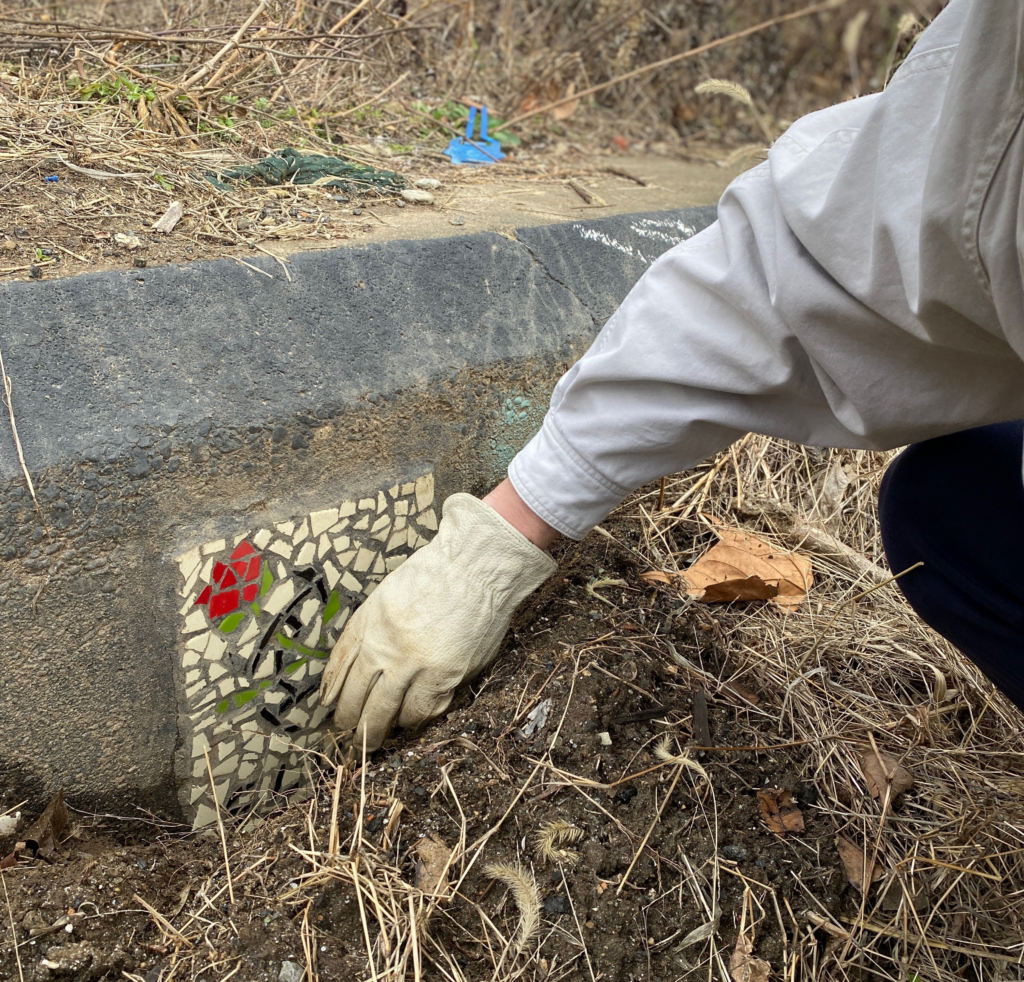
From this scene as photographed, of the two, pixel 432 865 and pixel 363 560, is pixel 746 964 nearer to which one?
pixel 432 865

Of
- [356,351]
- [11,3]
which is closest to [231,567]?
[356,351]

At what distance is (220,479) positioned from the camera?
1.19 m

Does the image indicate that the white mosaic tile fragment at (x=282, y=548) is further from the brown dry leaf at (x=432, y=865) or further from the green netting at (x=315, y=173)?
the green netting at (x=315, y=173)

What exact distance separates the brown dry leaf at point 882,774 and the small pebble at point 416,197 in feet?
4.47

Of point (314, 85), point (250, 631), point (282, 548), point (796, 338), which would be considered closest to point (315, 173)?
point (314, 85)

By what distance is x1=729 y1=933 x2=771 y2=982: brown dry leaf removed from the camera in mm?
1058

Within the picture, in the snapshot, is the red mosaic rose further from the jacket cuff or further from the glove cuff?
the jacket cuff

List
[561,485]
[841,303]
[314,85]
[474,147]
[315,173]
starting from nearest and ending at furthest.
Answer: [841,303]
[561,485]
[315,173]
[314,85]
[474,147]

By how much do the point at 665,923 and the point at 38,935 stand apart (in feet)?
2.60

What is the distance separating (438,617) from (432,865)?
1.12ft

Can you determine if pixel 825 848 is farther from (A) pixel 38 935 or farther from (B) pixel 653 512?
(A) pixel 38 935

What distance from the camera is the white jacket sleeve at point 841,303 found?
26.4 inches

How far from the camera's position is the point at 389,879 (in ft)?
3.55

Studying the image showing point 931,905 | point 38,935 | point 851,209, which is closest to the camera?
point 851,209
